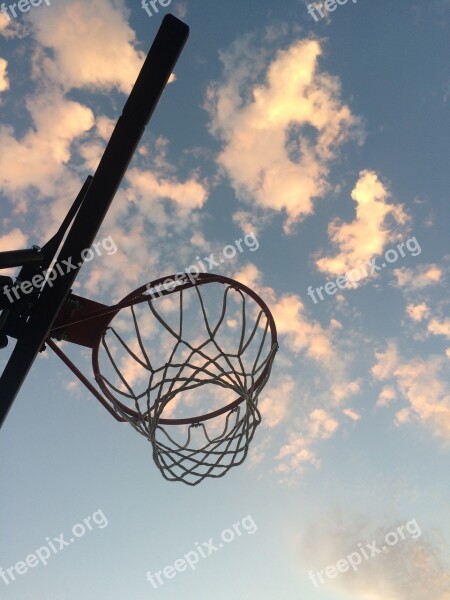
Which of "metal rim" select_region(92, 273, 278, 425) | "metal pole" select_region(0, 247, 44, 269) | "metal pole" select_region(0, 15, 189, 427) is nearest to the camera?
"metal pole" select_region(0, 15, 189, 427)

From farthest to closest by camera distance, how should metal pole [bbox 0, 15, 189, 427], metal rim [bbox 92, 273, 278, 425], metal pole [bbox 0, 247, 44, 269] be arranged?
metal rim [bbox 92, 273, 278, 425], metal pole [bbox 0, 247, 44, 269], metal pole [bbox 0, 15, 189, 427]

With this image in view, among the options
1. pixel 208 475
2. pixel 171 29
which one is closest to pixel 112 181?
pixel 171 29

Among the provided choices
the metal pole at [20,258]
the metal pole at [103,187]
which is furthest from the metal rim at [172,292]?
the metal pole at [20,258]

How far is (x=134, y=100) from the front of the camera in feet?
9.13

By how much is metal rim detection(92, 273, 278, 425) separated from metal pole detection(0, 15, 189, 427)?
526 millimetres

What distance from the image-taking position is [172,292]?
3.73m

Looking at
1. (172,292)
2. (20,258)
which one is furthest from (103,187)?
(172,292)

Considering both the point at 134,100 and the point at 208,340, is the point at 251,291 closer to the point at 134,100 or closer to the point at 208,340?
the point at 208,340

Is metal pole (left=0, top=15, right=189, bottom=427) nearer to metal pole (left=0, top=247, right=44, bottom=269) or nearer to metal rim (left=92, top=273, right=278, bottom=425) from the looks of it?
metal pole (left=0, top=247, right=44, bottom=269)

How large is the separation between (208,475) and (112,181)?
7.50 ft

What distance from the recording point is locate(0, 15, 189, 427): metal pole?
8.95 feet

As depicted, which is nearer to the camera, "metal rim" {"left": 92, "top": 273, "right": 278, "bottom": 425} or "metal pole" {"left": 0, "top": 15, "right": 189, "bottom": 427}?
"metal pole" {"left": 0, "top": 15, "right": 189, "bottom": 427}

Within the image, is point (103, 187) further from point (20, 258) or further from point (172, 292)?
point (172, 292)

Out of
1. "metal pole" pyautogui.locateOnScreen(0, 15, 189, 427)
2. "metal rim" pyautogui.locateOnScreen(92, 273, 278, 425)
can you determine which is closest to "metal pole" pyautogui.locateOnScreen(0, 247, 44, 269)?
"metal pole" pyautogui.locateOnScreen(0, 15, 189, 427)
